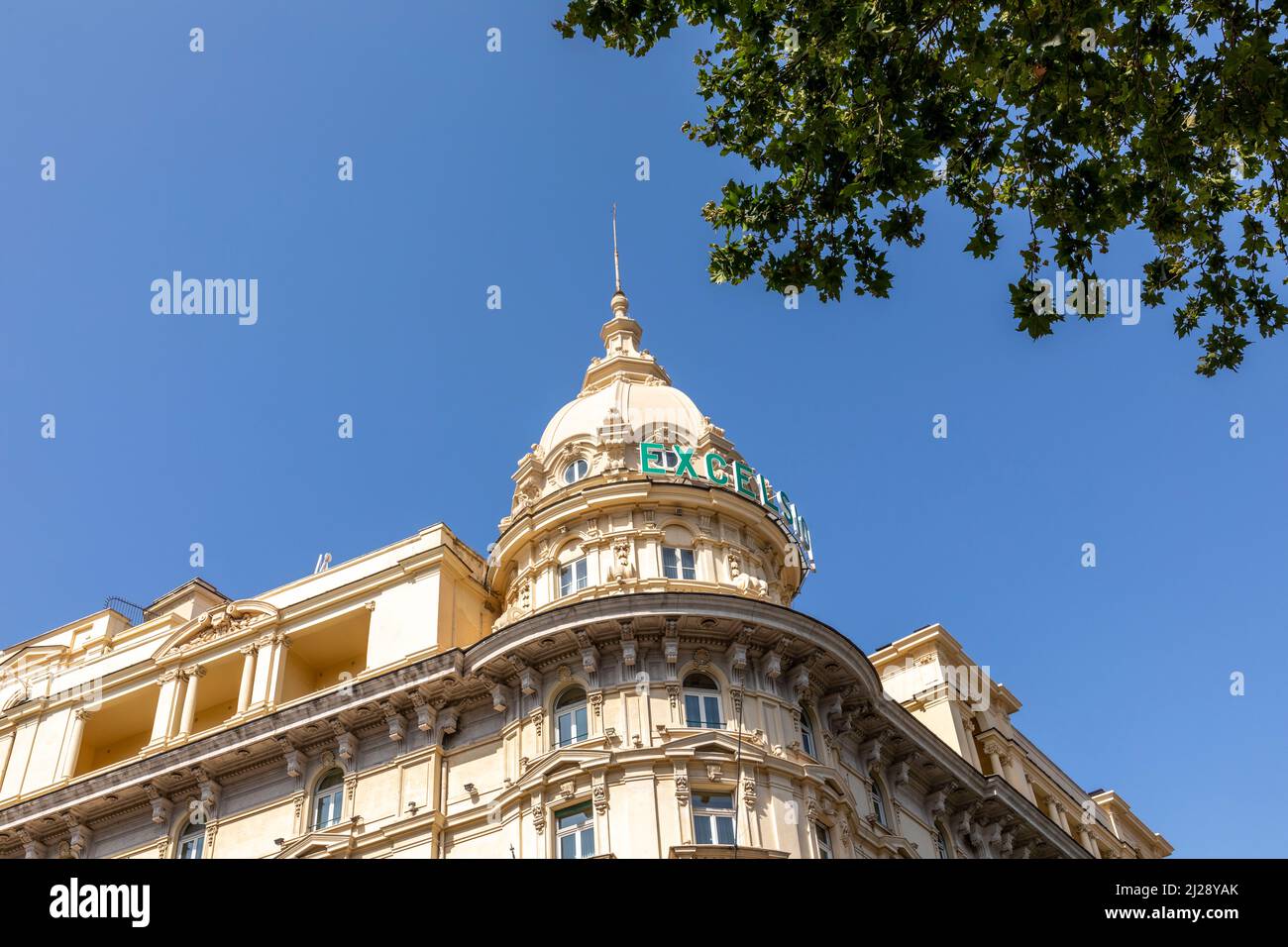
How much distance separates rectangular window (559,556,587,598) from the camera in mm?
A: 33812

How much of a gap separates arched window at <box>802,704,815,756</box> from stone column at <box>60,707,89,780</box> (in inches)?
907

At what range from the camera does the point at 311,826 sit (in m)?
32.3

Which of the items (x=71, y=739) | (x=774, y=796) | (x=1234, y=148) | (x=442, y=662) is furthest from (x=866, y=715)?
(x=71, y=739)

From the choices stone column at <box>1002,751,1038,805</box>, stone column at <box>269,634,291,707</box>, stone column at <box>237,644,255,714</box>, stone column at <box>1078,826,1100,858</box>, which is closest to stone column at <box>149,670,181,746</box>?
stone column at <box>237,644,255,714</box>

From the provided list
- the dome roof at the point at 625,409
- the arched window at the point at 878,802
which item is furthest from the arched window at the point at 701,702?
the dome roof at the point at 625,409

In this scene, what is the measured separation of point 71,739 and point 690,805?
22.3 metres

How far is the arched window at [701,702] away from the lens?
30.0 m

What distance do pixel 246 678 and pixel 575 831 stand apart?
13.8 m

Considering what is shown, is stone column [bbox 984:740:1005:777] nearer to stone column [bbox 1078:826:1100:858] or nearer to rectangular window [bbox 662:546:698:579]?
stone column [bbox 1078:826:1100:858]

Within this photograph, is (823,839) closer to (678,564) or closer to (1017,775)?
(678,564)

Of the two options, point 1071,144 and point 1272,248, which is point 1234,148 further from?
point 1071,144

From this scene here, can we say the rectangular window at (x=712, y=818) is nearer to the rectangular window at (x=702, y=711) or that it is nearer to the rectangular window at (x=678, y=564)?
the rectangular window at (x=702, y=711)
